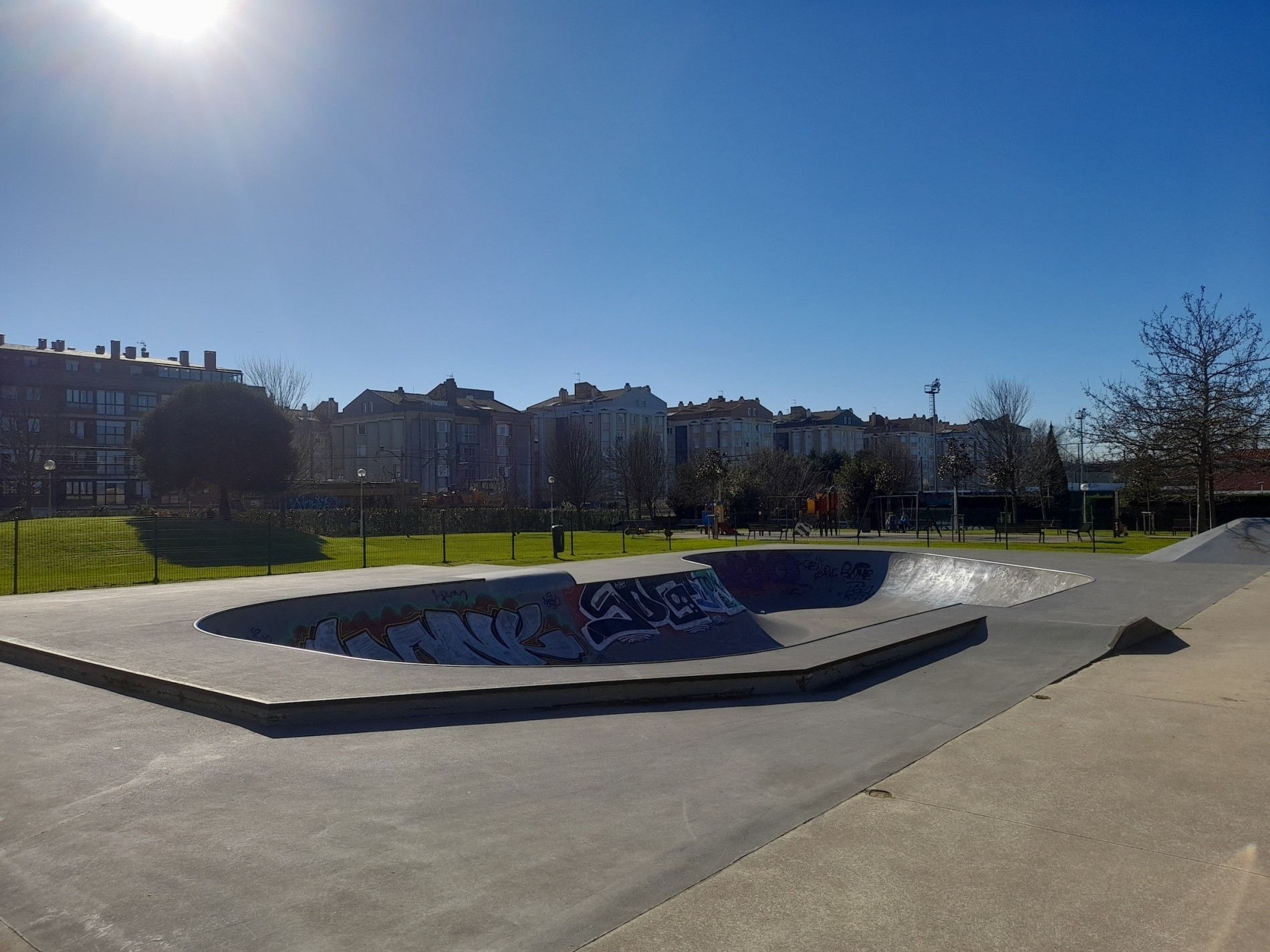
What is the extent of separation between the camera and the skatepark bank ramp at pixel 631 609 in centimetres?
1374

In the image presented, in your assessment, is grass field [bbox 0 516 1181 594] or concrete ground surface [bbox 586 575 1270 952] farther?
grass field [bbox 0 516 1181 594]

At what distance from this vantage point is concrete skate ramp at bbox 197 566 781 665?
13312 mm

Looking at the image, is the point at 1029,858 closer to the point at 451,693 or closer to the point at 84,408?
the point at 451,693

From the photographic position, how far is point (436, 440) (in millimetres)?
81000

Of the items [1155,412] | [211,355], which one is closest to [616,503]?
[211,355]

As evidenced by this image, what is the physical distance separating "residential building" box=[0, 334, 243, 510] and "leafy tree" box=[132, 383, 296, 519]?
25915mm

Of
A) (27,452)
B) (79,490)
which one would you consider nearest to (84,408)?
(79,490)

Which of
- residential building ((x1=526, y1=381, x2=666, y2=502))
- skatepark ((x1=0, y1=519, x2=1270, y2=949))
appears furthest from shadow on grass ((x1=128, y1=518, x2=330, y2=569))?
residential building ((x1=526, y1=381, x2=666, y2=502))

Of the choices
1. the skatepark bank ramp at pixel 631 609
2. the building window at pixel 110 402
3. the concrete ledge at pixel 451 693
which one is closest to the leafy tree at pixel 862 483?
the skatepark bank ramp at pixel 631 609

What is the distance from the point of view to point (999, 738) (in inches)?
265

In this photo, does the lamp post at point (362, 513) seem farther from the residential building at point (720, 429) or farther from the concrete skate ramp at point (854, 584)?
the residential building at point (720, 429)

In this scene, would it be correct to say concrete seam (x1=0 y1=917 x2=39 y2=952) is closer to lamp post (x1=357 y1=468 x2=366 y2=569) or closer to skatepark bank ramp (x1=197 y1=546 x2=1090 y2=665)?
skatepark bank ramp (x1=197 y1=546 x2=1090 y2=665)

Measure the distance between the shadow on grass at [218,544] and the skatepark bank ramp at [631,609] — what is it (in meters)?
8.15

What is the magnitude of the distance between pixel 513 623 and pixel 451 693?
8.27 m
